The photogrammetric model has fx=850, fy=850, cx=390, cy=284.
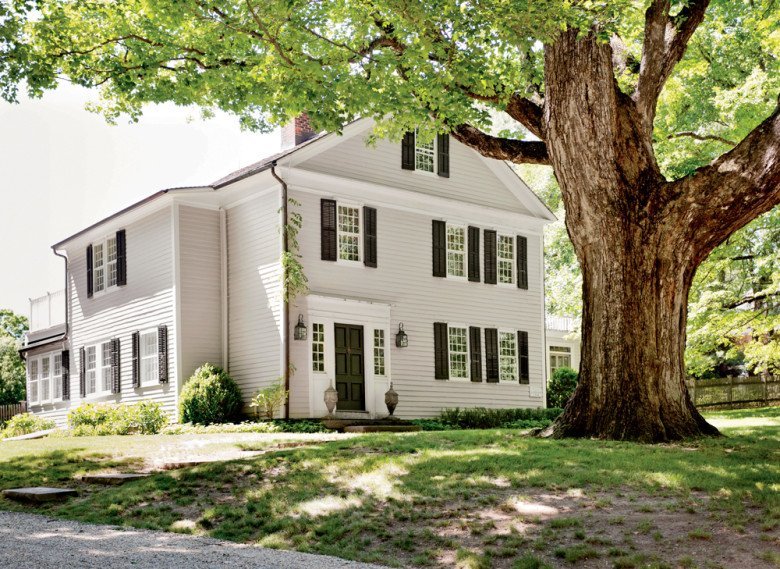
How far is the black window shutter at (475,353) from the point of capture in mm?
22562

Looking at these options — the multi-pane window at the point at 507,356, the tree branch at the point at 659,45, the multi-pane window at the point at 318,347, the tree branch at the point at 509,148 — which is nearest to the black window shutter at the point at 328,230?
the multi-pane window at the point at 318,347

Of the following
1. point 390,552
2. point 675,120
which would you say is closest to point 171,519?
point 390,552

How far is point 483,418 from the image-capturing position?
71.2 feet

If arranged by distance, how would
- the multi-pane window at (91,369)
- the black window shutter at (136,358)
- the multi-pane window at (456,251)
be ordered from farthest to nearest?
the multi-pane window at (91,369) → the multi-pane window at (456,251) → the black window shutter at (136,358)

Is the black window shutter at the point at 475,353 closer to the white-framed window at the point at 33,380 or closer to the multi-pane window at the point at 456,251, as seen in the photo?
the multi-pane window at the point at 456,251

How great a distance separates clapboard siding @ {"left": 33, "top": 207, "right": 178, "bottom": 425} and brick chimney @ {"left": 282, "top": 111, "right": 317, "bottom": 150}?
3627 millimetres

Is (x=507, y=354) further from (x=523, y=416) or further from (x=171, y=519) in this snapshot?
(x=171, y=519)

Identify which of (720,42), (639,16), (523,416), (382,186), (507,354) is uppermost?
(720,42)

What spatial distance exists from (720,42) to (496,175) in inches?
274

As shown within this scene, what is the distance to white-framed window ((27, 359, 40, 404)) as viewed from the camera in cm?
2778

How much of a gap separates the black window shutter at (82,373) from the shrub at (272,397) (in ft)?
25.1

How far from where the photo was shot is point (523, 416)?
2278 cm

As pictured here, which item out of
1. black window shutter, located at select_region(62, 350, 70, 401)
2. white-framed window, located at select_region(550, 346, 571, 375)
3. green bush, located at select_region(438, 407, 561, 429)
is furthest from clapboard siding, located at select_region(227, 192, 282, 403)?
white-framed window, located at select_region(550, 346, 571, 375)

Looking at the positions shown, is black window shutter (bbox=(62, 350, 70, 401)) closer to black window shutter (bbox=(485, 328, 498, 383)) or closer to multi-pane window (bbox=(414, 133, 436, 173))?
multi-pane window (bbox=(414, 133, 436, 173))
